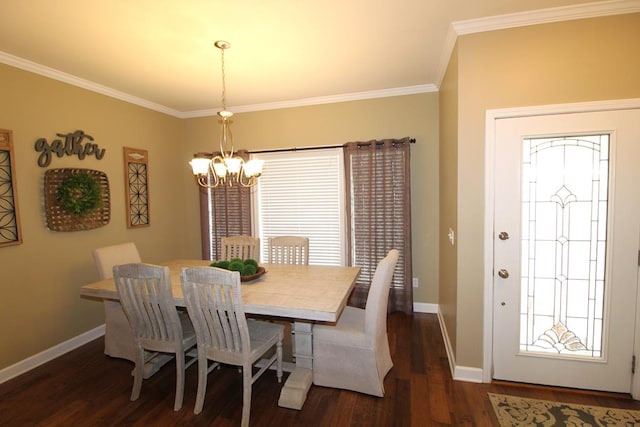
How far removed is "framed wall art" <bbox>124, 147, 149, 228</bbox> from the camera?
3.69 meters

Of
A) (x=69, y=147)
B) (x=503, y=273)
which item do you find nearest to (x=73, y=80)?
(x=69, y=147)

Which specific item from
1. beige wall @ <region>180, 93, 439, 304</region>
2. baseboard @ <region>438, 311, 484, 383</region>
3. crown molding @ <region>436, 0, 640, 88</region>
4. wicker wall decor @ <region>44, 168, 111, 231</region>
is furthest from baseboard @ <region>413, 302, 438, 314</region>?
wicker wall decor @ <region>44, 168, 111, 231</region>

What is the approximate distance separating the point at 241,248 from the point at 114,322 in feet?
4.33

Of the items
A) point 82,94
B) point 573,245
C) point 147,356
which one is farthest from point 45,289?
point 573,245

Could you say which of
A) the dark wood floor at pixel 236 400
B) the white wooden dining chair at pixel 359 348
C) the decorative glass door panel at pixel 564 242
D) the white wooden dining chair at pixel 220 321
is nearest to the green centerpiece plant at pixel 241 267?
the white wooden dining chair at pixel 220 321

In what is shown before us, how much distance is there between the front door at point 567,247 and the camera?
2.11 m

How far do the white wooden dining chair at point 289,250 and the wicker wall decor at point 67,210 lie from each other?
185cm

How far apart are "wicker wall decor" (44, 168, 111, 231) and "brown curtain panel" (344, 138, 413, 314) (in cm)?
277

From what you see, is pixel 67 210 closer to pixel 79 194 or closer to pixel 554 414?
pixel 79 194

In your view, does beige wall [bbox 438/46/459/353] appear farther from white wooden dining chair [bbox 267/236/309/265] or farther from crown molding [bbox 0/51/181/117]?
crown molding [bbox 0/51/181/117]

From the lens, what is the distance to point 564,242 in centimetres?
222

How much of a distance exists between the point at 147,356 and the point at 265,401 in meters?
1.22

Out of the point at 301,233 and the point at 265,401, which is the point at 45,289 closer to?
the point at 265,401

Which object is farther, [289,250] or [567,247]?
[289,250]
